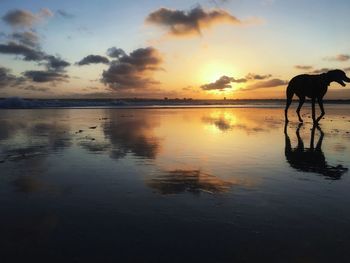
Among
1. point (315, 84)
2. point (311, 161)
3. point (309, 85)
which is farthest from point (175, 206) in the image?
point (309, 85)

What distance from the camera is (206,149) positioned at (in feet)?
33.9

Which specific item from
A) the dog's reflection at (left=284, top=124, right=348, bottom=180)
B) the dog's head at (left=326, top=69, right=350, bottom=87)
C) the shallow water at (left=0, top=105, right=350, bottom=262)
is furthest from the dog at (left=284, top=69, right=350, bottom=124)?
the shallow water at (left=0, top=105, right=350, bottom=262)

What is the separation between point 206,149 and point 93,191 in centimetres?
511

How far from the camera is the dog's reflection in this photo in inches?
281

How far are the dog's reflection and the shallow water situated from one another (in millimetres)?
25

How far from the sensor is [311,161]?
8.43 metres

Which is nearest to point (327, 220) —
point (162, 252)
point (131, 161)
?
point (162, 252)

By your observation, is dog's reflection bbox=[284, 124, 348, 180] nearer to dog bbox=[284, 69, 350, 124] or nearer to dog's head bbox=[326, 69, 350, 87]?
dog bbox=[284, 69, 350, 124]

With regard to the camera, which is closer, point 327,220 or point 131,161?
point 327,220

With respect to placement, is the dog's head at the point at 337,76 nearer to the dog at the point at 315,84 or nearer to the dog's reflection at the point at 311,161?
the dog at the point at 315,84

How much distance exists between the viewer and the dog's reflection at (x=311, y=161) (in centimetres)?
714

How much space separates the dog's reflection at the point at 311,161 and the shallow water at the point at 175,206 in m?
0.02

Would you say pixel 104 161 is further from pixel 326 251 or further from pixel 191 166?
pixel 326 251

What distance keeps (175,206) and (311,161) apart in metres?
4.74
